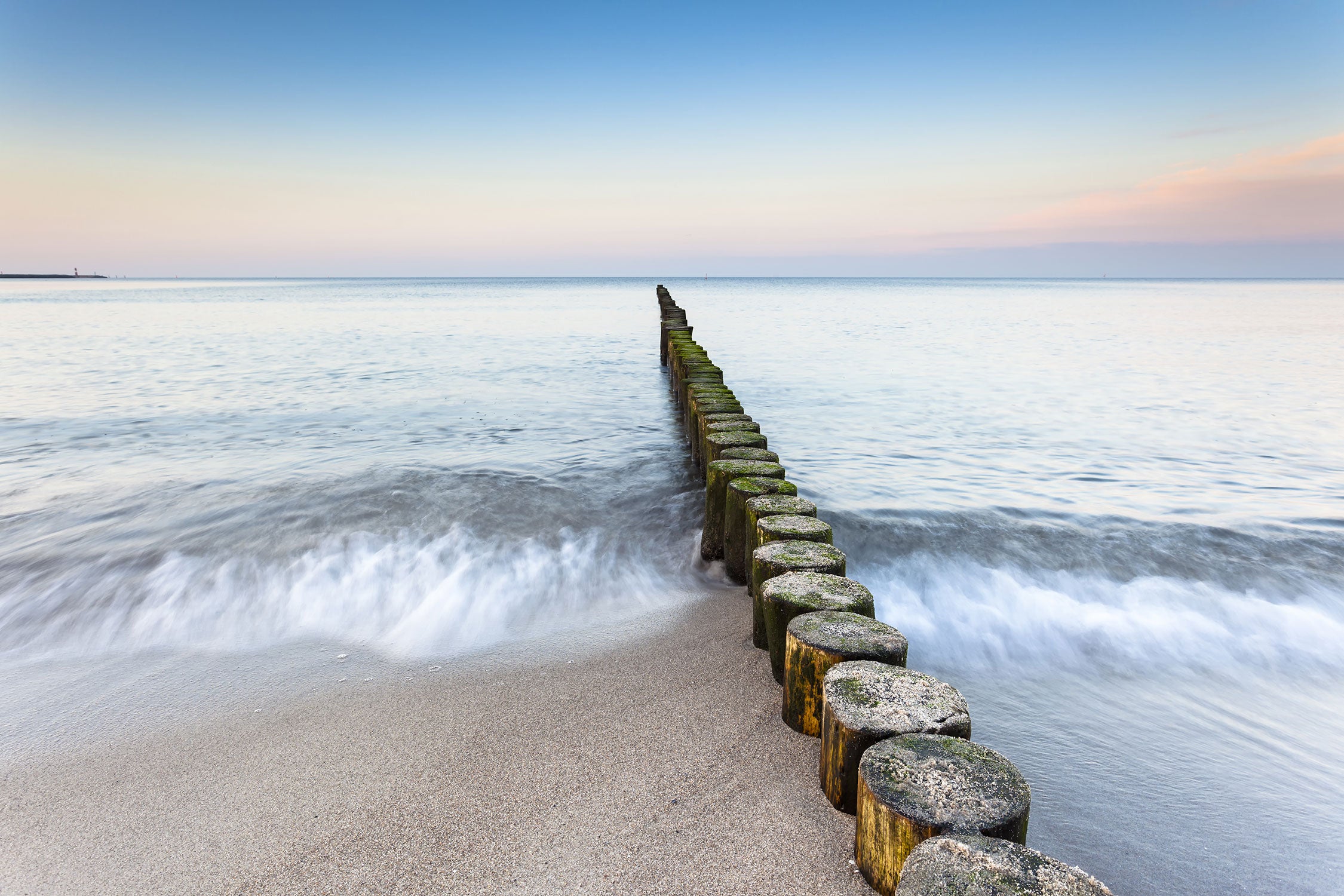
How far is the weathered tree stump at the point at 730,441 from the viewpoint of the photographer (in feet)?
15.6

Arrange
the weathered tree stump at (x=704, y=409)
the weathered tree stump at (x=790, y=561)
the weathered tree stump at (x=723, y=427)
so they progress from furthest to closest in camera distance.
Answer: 1. the weathered tree stump at (x=704, y=409)
2. the weathered tree stump at (x=723, y=427)
3. the weathered tree stump at (x=790, y=561)

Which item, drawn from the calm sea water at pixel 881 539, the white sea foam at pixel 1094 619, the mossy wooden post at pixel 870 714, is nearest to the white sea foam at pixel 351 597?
the calm sea water at pixel 881 539

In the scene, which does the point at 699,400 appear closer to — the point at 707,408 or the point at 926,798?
the point at 707,408

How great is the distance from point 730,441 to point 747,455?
31cm

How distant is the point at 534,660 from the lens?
10.9 feet

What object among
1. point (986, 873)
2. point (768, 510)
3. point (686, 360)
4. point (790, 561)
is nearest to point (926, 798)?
point (986, 873)

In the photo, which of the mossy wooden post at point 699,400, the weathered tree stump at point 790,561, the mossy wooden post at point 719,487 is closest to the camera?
the weathered tree stump at point 790,561

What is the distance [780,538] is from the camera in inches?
127

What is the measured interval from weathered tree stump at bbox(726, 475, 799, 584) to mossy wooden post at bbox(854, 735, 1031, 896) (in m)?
2.04

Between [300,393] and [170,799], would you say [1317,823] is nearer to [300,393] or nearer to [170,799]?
[170,799]

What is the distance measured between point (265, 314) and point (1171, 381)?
33379 mm

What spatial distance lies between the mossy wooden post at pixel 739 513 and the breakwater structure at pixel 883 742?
1.04 ft

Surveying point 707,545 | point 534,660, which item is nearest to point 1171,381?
point 707,545

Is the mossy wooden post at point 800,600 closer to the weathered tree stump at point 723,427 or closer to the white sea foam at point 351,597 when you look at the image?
the white sea foam at point 351,597
